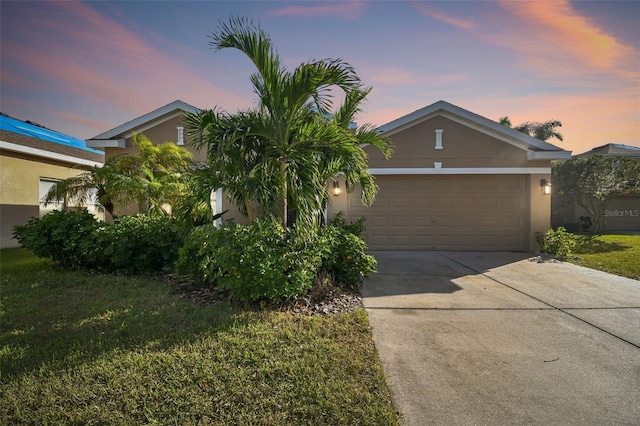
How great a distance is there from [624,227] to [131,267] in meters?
23.6

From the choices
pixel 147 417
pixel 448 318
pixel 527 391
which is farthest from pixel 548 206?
pixel 147 417

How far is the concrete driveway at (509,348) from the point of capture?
2.35 meters

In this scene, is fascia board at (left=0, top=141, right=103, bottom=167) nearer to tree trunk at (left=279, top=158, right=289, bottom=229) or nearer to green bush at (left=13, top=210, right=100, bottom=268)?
green bush at (left=13, top=210, right=100, bottom=268)

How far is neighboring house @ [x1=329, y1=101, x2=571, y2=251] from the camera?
32.0 ft

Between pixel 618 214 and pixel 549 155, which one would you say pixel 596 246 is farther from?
pixel 618 214

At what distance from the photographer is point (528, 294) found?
5.28 meters

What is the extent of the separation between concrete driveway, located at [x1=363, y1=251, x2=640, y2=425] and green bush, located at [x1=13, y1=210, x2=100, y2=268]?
18.4ft

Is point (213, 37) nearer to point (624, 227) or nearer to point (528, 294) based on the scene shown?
point (528, 294)

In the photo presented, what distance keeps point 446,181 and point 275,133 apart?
294 inches

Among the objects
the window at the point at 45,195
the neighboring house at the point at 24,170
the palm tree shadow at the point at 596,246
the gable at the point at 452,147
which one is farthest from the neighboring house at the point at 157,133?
the palm tree shadow at the point at 596,246

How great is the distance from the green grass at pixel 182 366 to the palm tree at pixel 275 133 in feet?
5.47

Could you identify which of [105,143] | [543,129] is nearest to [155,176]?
[105,143]

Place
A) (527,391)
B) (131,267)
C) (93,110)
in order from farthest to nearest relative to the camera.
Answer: (93,110) < (131,267) < (527,391)

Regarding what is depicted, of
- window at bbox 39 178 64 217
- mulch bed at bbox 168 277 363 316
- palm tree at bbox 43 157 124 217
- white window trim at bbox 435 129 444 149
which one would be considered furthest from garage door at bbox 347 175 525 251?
window at bbox 39 178 64 217
